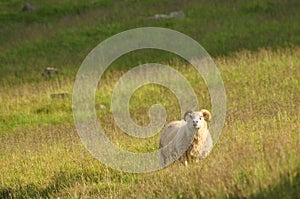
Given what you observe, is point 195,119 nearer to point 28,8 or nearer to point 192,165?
point 192,165

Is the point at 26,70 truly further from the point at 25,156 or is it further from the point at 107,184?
the point at 107,184

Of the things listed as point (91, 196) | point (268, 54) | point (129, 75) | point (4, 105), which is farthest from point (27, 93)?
point (91, 196)

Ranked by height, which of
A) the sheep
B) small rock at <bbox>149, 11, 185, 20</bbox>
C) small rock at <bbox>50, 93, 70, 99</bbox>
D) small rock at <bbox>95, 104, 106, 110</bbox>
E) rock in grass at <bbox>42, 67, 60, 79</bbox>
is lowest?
the sheep

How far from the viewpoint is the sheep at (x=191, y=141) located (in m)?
12.5

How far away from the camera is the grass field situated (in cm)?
992

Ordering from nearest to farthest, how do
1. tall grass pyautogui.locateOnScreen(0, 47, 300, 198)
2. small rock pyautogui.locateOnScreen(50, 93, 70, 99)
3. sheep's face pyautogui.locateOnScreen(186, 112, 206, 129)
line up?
tall grass pyautogui.locateOnScreen(0, 47, 300, 198)
sheep's face pyautogui.locateOnScreen(186, 112, 206, 129)
small rock pyautogui.locateOnScreen(50, 93, 70, 99)

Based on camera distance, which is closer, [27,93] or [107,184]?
[107,184]

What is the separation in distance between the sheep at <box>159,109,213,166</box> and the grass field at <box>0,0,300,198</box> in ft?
0.88

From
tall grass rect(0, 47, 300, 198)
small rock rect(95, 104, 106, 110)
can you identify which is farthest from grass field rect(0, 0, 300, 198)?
small rock rect(95, 104, 106, 110)

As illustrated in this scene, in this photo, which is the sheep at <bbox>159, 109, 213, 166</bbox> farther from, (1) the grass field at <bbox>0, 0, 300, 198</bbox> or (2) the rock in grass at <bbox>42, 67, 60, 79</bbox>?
(2) the rock in grass at <bbox>42, 67, 60, 79</bbox>

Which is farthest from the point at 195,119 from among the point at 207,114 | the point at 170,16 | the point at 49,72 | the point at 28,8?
the point at 28,8

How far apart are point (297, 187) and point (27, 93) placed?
16.8 meters

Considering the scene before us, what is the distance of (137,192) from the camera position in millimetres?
10969

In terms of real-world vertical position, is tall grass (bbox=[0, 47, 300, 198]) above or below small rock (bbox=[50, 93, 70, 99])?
below
